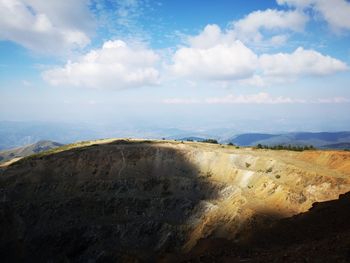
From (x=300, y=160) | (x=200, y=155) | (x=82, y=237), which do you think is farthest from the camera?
(x=200, y=155)

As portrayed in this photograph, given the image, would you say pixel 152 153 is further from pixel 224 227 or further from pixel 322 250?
pixel 322 250

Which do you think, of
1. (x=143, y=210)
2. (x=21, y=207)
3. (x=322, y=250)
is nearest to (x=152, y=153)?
(x=143, y=210)

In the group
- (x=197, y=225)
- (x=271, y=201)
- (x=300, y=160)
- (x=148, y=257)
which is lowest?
(x=148, y=257)

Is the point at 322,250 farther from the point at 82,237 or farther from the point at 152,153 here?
the point at 152,153

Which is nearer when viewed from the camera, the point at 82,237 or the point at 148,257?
the point at 148,257

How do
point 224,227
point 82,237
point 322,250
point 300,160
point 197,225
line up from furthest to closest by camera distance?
1. point 300,160
2. point 82,237
3. point 197,225
4. point 224,227
5. point 322,250

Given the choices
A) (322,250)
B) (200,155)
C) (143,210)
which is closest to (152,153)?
(200,155)

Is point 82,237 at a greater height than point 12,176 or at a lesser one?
lesser
